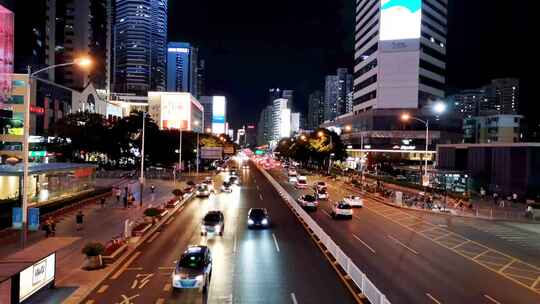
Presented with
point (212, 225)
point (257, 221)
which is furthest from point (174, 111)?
point (212, 225)

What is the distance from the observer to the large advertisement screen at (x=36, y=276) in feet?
50.6

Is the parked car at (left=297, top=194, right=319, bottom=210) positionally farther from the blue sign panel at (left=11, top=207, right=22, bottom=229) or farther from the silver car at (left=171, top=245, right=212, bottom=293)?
the silver car at (left=171, top=245, right=212, bottom=293)

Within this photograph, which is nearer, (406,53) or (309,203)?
(309,203)

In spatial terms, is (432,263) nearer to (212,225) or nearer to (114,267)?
(212,225)

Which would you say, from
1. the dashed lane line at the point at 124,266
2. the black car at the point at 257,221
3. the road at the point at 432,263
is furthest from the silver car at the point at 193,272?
the black car at the point at 257,221

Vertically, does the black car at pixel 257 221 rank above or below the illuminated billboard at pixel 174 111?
below

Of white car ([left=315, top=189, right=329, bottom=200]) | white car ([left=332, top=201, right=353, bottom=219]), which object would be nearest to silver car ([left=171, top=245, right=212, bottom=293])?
white car ([left=332, top=201, right=353, bottom=219])

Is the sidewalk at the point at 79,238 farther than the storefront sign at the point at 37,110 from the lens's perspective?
No

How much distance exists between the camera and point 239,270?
21.5 m

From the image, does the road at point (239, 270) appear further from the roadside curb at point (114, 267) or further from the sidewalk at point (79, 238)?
the sidewalk at point (79, 238)

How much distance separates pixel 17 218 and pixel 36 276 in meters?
15.0

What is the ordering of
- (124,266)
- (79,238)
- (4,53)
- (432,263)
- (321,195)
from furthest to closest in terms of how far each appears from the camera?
(321,195), (4,53), (79,238), (432,263), (124,266)

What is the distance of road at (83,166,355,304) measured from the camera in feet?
57.5

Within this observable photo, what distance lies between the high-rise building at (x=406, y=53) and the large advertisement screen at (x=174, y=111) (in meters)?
73.5
